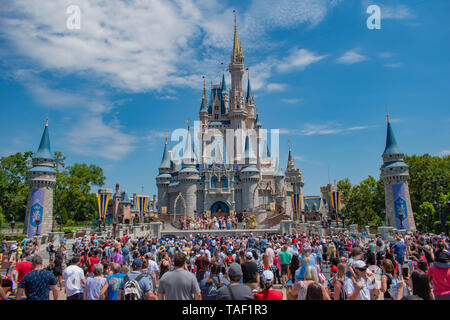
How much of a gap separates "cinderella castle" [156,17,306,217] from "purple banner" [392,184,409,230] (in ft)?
40.9

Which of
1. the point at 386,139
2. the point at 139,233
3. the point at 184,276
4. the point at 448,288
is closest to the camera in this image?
the point at 184,276

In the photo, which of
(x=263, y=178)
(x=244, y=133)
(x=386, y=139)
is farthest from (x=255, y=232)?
(x=244, y=133)

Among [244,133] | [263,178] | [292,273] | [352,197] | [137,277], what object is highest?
[244,133]

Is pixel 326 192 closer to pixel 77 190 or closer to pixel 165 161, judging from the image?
pixel 165 161

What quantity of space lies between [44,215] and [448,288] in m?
45.3

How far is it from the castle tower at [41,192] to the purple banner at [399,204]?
44194 millimetres

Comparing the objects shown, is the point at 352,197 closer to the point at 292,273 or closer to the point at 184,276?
the point at 292,273

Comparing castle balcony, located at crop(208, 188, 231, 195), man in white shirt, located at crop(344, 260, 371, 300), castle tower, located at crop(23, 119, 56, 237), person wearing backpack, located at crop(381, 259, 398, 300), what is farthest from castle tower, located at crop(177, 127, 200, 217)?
man in white shirt, located at crop(344, 260, 371, 300)

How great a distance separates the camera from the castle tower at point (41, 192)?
40344 millimetres

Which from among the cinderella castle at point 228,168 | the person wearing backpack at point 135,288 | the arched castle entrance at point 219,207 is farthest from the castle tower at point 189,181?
the person wearing backpack at point 135,288

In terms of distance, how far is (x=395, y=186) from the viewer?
4066 cm

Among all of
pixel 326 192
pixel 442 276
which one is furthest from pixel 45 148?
pixel 326 192

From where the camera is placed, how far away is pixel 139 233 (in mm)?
38500

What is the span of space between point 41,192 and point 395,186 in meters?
46.6
